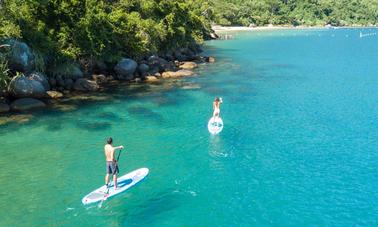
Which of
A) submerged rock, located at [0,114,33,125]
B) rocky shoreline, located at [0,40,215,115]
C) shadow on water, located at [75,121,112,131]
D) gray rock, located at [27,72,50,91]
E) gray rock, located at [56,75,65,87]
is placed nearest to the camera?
shadow on water, located at [75,121,112,131]

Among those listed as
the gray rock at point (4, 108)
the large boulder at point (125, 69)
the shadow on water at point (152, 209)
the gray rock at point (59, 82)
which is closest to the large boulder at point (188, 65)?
the large boulder at point (125, 69)

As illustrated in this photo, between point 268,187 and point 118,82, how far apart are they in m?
35.0

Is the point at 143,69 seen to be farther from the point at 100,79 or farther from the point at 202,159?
the point at 202,159

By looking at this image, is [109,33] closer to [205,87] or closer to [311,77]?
[205,87]

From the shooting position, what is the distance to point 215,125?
3350 centimetres

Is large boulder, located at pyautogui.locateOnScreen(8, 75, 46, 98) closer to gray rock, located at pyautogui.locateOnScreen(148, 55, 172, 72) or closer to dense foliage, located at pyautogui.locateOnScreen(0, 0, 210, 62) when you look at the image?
dense foliage, located at pyautogui.locateOnScreen(0, 0, 210, 62)

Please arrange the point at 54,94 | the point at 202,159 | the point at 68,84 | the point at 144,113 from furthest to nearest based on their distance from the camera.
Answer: the point at 68,84
the point at 54,94
the point at 144,113
the point at 202,159

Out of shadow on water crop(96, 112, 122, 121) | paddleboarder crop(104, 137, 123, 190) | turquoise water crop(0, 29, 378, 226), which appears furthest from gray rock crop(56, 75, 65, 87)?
paddleboarder crop(104, 137, 123, 190)

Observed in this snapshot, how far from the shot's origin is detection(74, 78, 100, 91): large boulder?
47.8 m

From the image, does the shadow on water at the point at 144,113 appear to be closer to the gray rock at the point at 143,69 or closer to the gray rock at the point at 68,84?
the gray rock at the point at 68,84

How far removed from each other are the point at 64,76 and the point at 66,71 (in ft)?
6.74

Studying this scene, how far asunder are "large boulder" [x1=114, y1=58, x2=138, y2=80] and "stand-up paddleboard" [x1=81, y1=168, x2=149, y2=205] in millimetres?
33540

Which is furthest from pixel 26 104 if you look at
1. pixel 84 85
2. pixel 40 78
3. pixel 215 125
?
pixel 215 125

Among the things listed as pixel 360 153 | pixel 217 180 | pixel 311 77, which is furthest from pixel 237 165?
pixel 311 77
